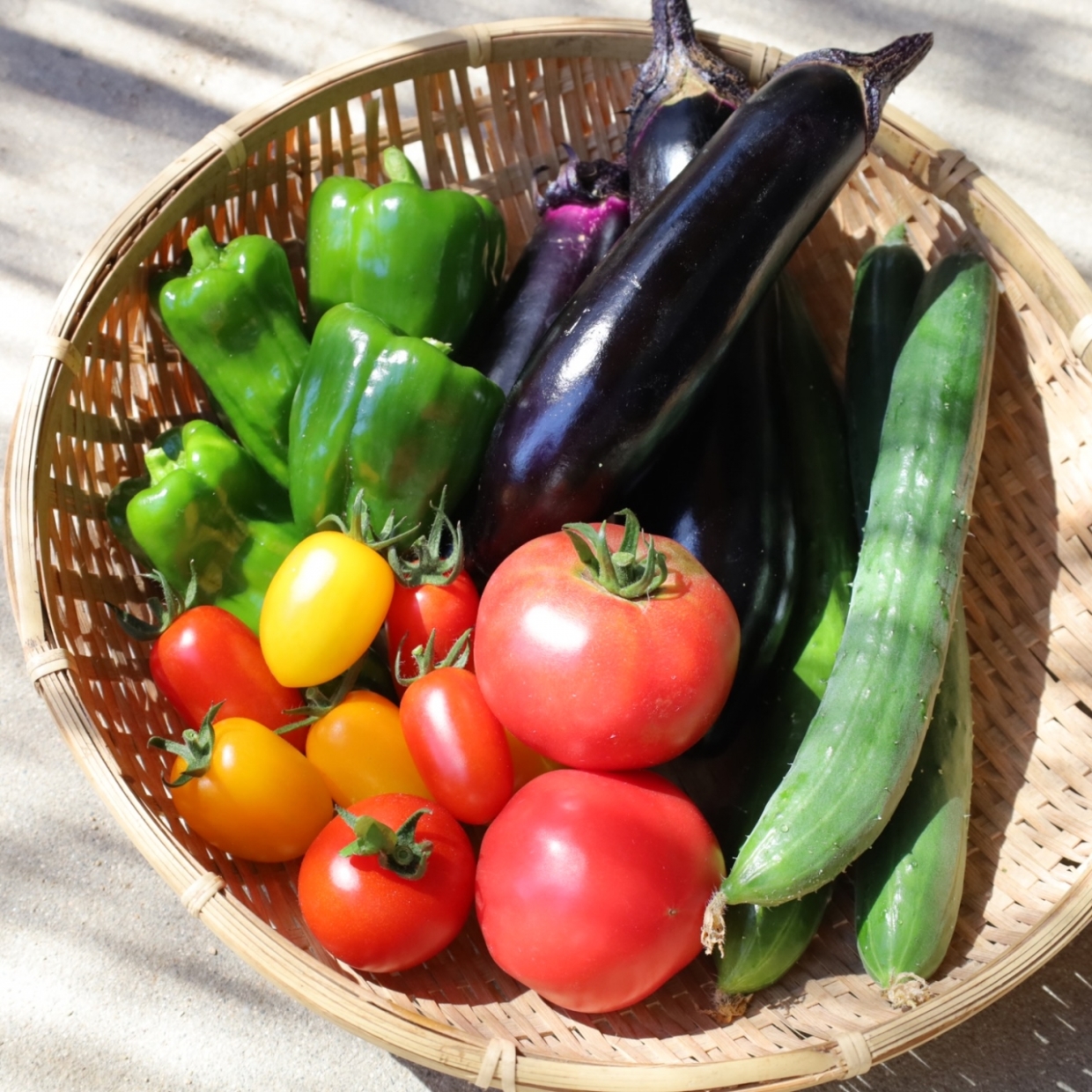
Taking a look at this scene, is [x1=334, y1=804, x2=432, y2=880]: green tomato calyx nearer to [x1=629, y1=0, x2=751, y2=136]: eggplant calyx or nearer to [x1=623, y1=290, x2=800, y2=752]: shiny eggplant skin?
[x1=623, y1=290, x2=800, y2=752]: shiny eggplant skin

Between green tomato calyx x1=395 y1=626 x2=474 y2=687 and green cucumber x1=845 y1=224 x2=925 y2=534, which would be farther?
green cucumber x1=845 y1=224 x2=925 y2=534

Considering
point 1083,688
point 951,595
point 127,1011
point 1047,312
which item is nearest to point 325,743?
point 127,1011

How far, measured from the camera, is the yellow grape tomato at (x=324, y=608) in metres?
0.98

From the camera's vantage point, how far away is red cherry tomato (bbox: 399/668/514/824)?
95 centimetres

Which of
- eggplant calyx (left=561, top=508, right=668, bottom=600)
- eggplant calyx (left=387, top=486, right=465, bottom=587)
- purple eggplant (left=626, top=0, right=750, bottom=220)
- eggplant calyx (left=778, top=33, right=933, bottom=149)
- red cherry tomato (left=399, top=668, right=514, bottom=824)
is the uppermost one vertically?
eggplant calyx (left=778, top=33, right=933, bottom=149)

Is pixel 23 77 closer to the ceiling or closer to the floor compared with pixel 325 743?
closer to the ceiling

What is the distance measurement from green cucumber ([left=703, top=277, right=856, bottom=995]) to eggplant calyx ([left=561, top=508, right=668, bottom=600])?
0.80ft

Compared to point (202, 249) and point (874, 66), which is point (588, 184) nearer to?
point (874, 66)

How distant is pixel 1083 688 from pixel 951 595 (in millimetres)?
224

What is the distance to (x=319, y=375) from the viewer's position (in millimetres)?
1121

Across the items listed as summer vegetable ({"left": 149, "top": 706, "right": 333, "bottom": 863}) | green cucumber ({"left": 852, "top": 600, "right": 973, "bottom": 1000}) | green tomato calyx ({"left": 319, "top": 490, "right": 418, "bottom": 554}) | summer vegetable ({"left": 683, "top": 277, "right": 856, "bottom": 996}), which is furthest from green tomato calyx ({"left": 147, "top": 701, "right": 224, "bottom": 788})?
green cucumber ({"left": 852, "top": 600, "right": 973, "bottom": 1000})

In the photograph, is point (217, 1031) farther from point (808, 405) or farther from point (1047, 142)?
point (1047, 142)

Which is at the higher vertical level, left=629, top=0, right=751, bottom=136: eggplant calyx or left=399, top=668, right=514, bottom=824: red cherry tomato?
left=629, top=0, right=751, bottom=136: eggplant calyx

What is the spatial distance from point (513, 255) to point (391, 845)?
85cm
